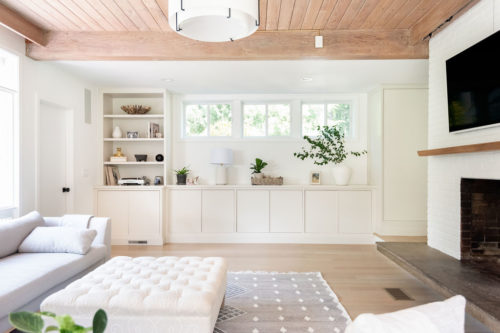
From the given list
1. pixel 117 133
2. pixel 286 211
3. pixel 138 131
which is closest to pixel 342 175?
pixel 286 211

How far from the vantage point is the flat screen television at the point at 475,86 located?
7.43 ft

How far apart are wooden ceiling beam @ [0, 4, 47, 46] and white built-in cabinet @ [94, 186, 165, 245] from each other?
91.5 inches

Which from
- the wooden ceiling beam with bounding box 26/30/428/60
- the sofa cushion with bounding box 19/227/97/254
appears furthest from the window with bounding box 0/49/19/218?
the sofa cushion with bounding box 19/227/97/254

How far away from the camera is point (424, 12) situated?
293cm

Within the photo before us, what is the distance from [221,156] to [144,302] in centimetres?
339

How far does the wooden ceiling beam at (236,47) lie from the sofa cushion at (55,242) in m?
1.82

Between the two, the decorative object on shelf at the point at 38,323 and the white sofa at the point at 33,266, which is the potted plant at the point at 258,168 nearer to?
the white sofa at the point at 33,266

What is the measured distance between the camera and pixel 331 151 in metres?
5.32

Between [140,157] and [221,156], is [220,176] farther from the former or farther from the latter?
[140,157]

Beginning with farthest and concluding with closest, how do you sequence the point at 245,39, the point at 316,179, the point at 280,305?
the point at 316,179 → the point at 245,39 → the point at 280,305

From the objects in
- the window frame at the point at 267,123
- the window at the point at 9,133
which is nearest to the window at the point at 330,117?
the window frame at the point at 267,123

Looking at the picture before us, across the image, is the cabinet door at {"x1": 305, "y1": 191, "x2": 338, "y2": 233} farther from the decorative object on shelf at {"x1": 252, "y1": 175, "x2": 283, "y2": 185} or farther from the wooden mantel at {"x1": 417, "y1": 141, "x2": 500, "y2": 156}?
the wooden mantel at {"x1": 417, "y1": 141, "x2": 500, "y2": 156}

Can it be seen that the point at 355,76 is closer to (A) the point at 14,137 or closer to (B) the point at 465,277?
(B) the point at 465,277

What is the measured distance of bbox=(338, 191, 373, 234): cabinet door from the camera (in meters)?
5.03
